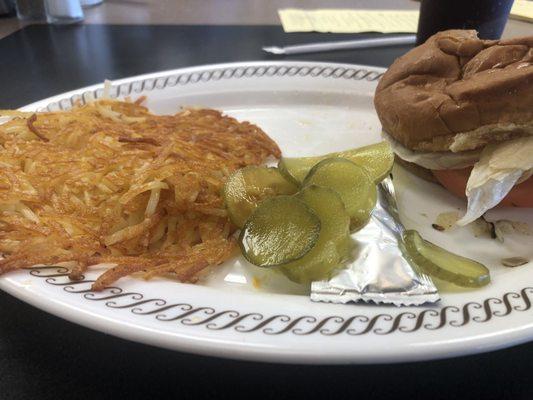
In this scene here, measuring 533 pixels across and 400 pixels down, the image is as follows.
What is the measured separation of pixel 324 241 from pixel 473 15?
168 centimetres

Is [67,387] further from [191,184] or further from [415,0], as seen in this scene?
[415,0]

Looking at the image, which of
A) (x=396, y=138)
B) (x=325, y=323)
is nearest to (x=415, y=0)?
(x=396, y=138)

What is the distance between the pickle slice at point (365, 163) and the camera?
1521 mm

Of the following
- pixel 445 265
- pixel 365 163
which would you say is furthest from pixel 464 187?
pixel 445 265

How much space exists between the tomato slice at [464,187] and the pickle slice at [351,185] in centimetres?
41

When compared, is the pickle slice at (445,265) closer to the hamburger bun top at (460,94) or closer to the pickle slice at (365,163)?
the pickle slice at (365,163)

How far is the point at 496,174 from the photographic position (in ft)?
4.70

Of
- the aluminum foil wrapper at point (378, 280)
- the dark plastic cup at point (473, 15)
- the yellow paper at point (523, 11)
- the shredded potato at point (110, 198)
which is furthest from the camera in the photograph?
the yellow paper at point (523, 11)

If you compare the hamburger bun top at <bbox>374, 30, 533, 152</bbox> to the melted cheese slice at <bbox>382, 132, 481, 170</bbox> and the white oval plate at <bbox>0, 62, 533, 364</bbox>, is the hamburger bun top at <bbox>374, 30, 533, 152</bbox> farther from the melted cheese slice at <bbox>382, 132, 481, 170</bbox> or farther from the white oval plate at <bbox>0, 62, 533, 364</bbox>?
the white oval plate at <bbox>0, 62, 533, 364</bbox>

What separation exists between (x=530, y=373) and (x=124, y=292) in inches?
37.6

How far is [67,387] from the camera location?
98 cm

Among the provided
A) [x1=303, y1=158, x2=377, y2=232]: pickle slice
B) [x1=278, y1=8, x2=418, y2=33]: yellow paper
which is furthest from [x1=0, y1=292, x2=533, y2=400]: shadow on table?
[x1=278, y1=8, x2=418, y2=33]: yellow paper

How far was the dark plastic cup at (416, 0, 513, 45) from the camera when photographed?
2205 mm

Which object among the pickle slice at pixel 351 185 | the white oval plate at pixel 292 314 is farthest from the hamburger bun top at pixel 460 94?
the pickle slice at pixel 351 185
